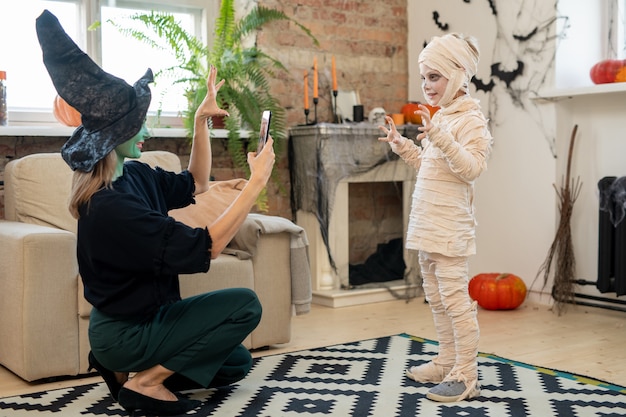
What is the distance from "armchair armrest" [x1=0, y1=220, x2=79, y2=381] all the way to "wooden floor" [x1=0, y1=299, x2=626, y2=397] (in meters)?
0.09

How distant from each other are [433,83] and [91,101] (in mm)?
1059

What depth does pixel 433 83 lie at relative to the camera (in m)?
2.59

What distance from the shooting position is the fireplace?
4301 millimetres

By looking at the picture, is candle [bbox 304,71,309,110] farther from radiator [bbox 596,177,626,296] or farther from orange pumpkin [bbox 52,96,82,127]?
radiator [bbox 596,177,626,296]

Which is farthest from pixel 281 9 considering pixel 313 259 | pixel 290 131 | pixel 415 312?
pixel 415 312

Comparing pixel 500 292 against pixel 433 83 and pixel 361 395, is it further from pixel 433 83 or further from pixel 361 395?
pixel 433 83

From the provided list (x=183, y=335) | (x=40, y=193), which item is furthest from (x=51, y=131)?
(x=183, y=335)

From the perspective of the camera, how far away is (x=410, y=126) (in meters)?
4.53

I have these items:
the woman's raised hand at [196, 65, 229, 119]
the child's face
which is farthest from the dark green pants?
the child's face

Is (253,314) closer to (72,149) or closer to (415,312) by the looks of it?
(72,149)

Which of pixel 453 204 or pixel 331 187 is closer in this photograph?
pixel 453 204

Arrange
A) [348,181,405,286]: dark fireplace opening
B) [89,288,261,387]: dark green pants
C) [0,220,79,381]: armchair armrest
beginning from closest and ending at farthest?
1. [89,288,261,387]: dark green pants
2. [0,220,79,381]: armchair armrest
3. [348,181,405,286]: dark fireplace opening

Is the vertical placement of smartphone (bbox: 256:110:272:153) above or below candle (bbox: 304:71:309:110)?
below

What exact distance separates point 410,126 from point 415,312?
3.50 ft
